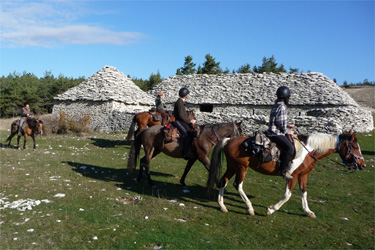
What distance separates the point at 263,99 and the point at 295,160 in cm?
Answer: 2231

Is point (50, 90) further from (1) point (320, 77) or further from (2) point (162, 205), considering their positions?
(2) point (162, 205)

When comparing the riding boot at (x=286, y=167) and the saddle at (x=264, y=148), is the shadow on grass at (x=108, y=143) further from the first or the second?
the riding boot at (x=286, y=167)

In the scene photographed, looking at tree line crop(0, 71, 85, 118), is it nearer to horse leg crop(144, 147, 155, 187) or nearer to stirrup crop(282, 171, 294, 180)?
horse leg crop(144, 147, 155, 187)

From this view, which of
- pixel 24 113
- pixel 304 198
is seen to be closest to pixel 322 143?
pixel 304 198

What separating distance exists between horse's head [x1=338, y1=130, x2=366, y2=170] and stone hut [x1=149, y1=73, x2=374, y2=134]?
1493cm

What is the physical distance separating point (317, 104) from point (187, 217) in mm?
23781

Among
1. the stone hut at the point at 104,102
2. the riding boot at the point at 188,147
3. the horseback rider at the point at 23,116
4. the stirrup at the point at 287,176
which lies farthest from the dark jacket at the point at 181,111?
the stone hut at the point at 104,102

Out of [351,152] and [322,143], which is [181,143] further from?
[351,152]

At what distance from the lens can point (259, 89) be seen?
2970 cm

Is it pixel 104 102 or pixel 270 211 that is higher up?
pixel 104 102

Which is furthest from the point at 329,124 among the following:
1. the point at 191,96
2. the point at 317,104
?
the point at 191,96

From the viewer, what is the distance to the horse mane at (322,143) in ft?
23.2

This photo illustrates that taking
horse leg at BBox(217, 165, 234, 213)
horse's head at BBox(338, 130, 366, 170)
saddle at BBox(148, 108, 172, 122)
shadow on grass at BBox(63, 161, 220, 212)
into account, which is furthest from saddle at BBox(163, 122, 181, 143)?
saddle at BBox(148, 108, 172, 122)

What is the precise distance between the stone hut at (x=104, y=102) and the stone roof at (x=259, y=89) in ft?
16.4
